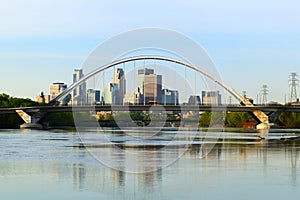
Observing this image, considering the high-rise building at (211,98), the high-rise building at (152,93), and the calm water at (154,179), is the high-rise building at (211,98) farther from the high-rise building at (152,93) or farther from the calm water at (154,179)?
the calm water at (154,179)


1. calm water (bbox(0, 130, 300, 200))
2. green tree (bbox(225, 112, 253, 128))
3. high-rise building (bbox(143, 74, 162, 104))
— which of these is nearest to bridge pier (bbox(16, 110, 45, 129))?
high-rise building (bbox(143, 74, 162, 104))

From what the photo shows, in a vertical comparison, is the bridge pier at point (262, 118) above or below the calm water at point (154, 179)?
above

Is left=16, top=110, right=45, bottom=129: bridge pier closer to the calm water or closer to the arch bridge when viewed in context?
the arch bridge

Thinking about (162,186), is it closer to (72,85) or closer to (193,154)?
(193,154)

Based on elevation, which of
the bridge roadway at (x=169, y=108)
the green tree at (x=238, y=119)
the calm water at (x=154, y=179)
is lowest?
the calm water at (x=154, y=179)

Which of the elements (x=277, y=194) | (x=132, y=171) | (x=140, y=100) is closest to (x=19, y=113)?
(x=140, y=100)

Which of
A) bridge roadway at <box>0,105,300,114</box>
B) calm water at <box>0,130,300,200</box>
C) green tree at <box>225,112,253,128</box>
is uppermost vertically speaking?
bridge roadway at <box>0,105,300,114</box>

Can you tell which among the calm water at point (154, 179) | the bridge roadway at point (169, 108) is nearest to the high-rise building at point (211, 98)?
the bridge roadway at point (169, 108)

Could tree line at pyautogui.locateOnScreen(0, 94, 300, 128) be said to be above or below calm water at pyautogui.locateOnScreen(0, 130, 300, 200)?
above

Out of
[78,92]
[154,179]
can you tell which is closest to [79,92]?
[78,92]

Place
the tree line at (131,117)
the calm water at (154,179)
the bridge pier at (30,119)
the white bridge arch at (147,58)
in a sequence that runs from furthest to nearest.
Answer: the tree line at (131,117) → the bridge pier at (30,119) → the white bridge arch at (147,58) → the calm water at (154,179)

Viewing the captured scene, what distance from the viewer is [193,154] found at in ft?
97.6

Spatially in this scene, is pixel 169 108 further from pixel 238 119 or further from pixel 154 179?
pixel 154 179

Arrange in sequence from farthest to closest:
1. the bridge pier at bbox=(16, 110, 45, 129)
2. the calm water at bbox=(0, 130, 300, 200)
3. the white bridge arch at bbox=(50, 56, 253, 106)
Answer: the bridge pier at bbox=(16, 110, 45, 129) → the white bridge arch at bbox=(50, 56, 253, 106) → the calm water at bbox=(0, 130, 300, 200)
